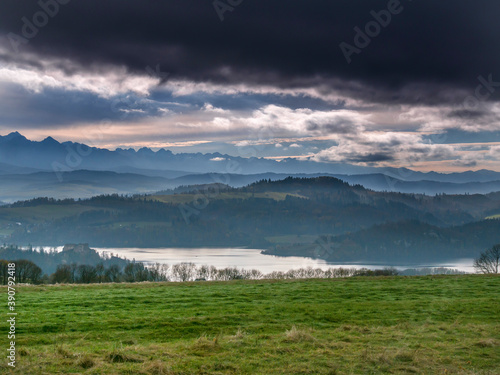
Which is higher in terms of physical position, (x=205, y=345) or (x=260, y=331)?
(x=205, y=345)

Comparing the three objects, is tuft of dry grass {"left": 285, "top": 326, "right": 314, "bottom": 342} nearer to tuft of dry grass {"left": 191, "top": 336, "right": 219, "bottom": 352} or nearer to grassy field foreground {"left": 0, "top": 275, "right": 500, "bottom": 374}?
grassy field foreground {"left": 0, "top": 275, "right": 500, "bottom": 374}

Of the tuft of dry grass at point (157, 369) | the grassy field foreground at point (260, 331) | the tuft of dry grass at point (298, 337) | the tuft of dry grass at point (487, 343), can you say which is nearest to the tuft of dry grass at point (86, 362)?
the grassy field foreground at point (260, 331)

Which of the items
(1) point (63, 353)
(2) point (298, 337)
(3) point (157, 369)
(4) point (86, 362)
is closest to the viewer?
(3) point (157, 369)

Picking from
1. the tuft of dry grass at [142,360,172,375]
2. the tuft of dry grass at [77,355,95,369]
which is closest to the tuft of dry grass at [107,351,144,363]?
the tuft of dry grass at [77,355,95,369]

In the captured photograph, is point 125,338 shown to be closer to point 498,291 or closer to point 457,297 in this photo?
point 457,297

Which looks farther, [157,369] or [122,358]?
[122,358]

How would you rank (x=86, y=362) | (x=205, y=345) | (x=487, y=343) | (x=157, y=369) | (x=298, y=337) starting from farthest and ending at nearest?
(x=298, y=337) < (x=487, y=343) < (x=205, y=345) < (x=86, y=362) < (x=157, y=369)


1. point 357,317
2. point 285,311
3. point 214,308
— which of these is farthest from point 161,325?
point 357,317

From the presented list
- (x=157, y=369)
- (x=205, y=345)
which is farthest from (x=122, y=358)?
(x=205, y=345)

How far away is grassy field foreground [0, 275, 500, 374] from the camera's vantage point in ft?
42.0

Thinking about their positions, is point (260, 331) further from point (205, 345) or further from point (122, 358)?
point (122, 358)

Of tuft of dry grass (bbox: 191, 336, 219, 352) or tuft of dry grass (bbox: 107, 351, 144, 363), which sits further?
tuft of dry grass (bbox: 191, 336, 219, 352)

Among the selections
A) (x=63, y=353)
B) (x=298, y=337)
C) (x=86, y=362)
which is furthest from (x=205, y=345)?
(x=63, y=353)

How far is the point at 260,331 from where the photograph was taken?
17.9 m
